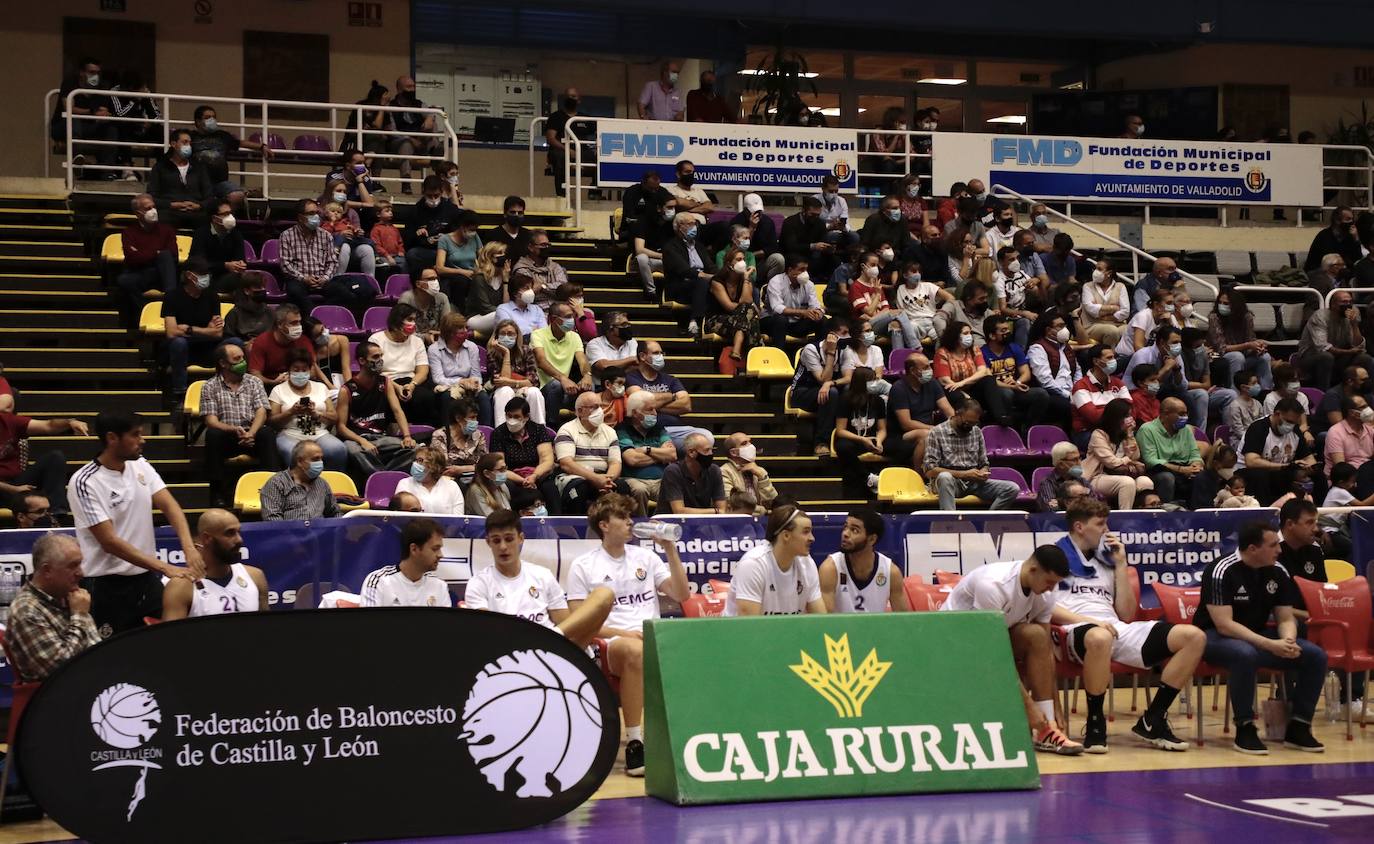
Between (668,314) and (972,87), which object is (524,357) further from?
(972,87)

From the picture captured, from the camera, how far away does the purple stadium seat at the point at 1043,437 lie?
16.2 meters

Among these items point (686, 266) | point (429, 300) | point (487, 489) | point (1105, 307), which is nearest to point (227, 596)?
point (487, 489)

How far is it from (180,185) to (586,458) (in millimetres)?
6714

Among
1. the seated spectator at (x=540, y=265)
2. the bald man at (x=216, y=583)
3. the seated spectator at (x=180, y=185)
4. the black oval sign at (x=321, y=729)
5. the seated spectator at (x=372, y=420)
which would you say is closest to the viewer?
the black oval sign at (x=321, y=729)

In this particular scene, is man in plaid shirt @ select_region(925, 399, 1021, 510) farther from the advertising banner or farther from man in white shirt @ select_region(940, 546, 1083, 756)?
the advertising banner

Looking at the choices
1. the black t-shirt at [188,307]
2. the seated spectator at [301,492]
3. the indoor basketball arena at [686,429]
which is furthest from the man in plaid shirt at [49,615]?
the black t-shirt at [188,307]

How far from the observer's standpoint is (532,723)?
7.53 m

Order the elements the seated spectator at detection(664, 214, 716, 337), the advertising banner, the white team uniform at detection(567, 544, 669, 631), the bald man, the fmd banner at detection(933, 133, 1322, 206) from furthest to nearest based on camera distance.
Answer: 1. the fmd banner at detection(933, 133, 1322, 206)
2. the seated spectator at detection(664, 214, 716, 337)
3. the white team uniform at detection(567, 544, 669, 631)
4. the bald man
5. the advertising banner

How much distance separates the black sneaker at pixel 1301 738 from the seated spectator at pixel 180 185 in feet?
39.9

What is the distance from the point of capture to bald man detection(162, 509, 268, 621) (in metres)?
8.97

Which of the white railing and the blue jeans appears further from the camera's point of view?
the white railing

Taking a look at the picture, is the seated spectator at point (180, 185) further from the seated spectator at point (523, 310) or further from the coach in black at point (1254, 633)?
the coach in black at point (1254, 633)

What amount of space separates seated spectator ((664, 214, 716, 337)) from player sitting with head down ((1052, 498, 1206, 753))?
801 cm

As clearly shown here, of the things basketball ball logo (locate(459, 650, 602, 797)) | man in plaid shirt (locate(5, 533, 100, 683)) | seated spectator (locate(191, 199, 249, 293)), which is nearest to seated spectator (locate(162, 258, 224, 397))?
seated spectator (locate(191, 199, 249, 293))
